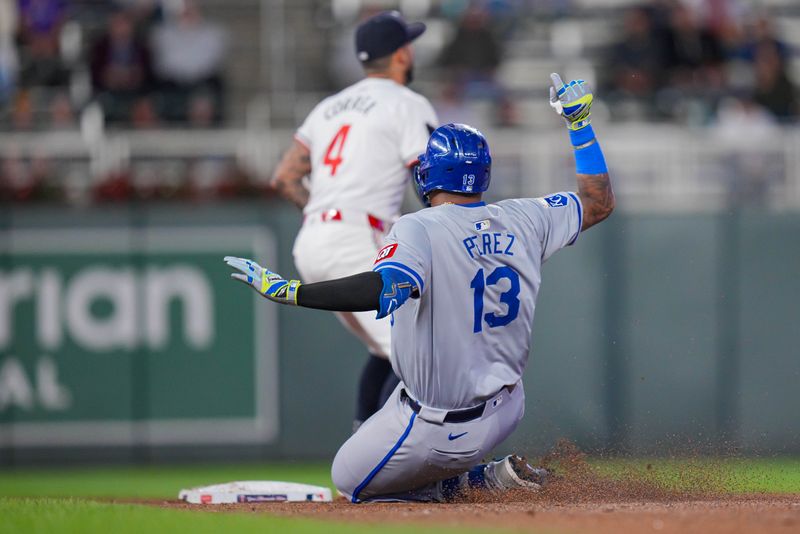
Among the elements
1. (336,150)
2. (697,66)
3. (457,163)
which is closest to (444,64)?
(697,66)

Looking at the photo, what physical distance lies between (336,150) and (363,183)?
26 centimetres

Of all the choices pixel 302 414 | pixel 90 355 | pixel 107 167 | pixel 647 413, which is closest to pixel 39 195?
pixel 107 167

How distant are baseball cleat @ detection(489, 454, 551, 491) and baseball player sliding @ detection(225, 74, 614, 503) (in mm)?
11

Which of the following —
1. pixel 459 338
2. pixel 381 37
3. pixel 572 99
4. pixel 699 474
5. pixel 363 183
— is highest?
pixel 381 37

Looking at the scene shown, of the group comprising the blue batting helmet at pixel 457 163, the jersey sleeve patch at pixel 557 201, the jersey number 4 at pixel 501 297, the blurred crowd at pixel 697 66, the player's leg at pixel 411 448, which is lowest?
the player's leg at pixel 411 448

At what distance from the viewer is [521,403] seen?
5941mm

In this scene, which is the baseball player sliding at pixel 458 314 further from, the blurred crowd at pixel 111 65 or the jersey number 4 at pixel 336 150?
the blurred crowd at pixel 111 65

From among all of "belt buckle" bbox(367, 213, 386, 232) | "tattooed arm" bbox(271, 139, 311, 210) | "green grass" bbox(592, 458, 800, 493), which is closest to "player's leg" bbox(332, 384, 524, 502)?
"green grass" bbox(592, 458, 800, 493)

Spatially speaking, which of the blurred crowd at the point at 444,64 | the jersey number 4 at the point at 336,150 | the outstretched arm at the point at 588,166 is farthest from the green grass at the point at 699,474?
the blurred crowd at the point at 444,64

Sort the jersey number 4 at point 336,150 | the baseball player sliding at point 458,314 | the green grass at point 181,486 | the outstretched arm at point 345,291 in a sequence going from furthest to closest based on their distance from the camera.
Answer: the jersey number 4 at point 336,150
the baseball player sliding at point 458,314
the outstretched arm at point 345,291
the green grass at point 181,486

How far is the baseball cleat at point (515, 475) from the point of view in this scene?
6.03 m

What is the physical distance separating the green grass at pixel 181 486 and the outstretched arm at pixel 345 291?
0.90m

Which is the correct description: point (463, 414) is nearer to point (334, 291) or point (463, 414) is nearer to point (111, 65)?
point (334, 291)

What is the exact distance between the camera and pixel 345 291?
5230mm
